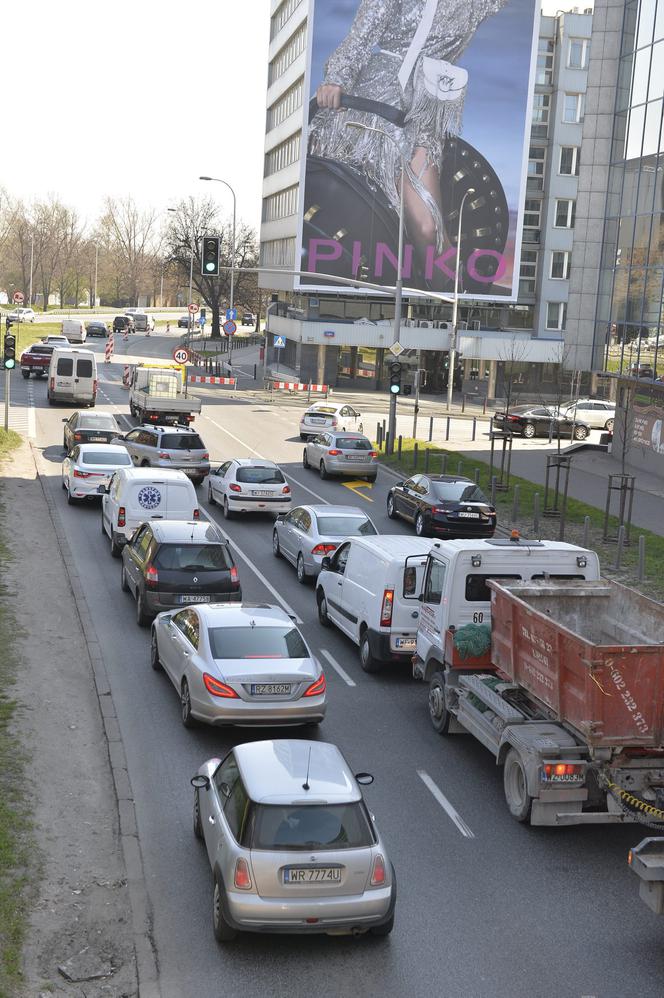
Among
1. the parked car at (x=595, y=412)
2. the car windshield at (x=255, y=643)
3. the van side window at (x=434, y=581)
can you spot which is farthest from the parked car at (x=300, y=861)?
the parked car at (x=595, y=412)

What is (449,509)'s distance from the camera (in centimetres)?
2655

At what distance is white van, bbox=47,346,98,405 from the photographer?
156ft

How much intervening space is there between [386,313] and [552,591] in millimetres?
68725

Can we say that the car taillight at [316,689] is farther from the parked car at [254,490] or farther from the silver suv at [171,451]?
the silver suv at [171,451]

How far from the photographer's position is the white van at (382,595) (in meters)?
16.0

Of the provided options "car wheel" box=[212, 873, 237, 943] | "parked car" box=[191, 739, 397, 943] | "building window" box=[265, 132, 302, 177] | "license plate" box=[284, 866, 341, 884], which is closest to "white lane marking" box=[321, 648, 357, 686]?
"parked car" box=[191, 739, 397, 943]

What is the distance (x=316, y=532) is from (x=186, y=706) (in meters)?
8.54

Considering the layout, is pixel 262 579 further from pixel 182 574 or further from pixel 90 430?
pixel 90 430

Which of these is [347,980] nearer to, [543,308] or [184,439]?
[184,439]

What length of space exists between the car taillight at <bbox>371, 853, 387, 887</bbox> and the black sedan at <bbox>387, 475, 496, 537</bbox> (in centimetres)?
1822

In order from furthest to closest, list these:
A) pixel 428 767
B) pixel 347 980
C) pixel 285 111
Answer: pixel 285 111 → pixel 428 767 → pixel 347 980

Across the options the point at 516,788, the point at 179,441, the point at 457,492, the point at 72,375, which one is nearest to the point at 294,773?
the point at 516,788

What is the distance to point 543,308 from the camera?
8006 centimetres

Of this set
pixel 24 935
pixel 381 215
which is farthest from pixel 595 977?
pixel 381 215
